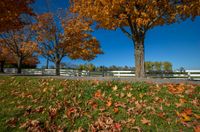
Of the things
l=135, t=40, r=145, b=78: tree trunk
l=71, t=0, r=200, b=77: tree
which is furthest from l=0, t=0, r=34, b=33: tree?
l=135, t=40, r=145, b=78: tree trunk

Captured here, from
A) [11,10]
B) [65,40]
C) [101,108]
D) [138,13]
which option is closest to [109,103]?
[101,108]

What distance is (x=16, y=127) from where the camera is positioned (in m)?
5.38

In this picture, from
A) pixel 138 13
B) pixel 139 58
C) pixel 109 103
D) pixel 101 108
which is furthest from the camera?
pixel 139 58

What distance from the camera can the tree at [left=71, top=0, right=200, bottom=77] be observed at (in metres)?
12.4

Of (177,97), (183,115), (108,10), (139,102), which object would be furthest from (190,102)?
(108,10)

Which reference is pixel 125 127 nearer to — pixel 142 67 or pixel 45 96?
pixel 45 96

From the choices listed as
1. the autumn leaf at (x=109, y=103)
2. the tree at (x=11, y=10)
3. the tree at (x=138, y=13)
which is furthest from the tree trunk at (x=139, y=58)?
the autumn leaf at (x=109, y=103)

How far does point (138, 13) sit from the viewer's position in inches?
488

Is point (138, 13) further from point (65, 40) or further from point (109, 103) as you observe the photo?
point (65, 40)

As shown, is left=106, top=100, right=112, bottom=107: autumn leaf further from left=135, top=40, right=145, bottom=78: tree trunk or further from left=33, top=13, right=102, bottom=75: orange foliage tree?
left=33, top=13, right=102, bottom=75: orange foliage tree

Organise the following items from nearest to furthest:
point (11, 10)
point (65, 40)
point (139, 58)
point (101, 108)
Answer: point (101, 108), point (11, 10), point (139, 58), point (65, 40)

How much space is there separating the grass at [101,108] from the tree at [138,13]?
6.24 meters

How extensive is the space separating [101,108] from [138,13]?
8.07m

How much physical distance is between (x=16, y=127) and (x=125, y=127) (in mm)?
2840
